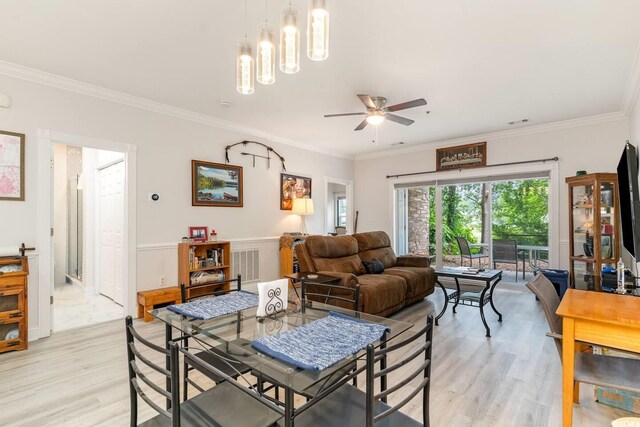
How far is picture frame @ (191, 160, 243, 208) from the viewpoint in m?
4.44

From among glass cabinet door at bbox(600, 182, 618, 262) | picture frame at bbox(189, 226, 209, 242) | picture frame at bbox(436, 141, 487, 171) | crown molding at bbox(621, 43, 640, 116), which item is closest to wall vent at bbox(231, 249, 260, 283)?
picture frame at bbox(189, 226, 209, 242)

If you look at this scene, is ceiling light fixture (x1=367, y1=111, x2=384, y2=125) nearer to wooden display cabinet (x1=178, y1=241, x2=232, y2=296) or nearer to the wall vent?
wooden display cabinet (x1=178, y1=241, x2=232, y2=296)

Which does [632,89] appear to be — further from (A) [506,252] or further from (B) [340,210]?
(B) [340,210]

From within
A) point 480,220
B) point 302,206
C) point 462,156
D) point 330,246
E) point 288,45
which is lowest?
point 330,246

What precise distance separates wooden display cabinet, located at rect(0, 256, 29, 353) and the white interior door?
124cm

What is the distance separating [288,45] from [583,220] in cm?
496

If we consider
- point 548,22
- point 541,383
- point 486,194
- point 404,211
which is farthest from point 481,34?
point 404,211

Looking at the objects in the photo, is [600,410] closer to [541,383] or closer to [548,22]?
[541,383]

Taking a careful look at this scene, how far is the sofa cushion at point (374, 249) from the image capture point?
16.0 ft

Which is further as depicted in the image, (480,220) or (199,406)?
(480,220)

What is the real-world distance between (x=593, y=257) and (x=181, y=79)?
18.2 feet

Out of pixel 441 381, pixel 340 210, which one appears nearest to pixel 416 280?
pixel 441 381

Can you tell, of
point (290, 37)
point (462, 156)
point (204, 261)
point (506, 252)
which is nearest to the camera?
point (290, 37)

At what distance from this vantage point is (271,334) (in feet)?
4.98
